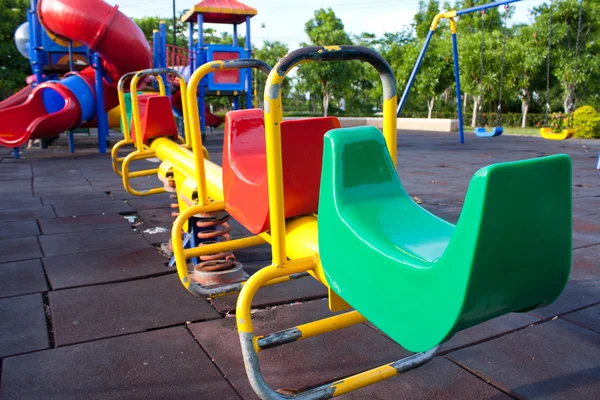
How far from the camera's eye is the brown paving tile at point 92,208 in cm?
440

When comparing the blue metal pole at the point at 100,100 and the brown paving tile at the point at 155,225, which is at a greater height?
the blue metal pole at the point at 100,100

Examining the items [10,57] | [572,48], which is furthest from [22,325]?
[10,57]

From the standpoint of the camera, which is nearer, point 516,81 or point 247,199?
point 247,199

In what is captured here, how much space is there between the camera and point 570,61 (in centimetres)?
1745

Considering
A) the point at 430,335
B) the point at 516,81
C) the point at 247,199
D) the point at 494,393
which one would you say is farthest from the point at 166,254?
the point at 516,81

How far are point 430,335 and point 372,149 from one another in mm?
524

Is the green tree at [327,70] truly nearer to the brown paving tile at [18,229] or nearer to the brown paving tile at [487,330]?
the brown paving tile at [18,229]

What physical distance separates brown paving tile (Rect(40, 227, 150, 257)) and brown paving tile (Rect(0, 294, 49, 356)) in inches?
31.0

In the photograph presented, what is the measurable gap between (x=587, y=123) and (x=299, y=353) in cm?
1360

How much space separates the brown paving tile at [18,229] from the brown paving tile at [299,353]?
2.15 metres

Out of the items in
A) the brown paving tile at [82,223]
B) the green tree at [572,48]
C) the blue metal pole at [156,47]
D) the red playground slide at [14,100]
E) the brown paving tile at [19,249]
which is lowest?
the brown paving tile at [19,249]

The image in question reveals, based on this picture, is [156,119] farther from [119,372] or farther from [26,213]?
[119,372]

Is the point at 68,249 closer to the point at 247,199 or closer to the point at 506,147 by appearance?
the point at 247,199

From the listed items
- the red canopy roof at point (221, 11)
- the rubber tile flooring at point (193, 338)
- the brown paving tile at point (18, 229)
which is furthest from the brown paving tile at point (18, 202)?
the red canopy roof at point (221, 11)
